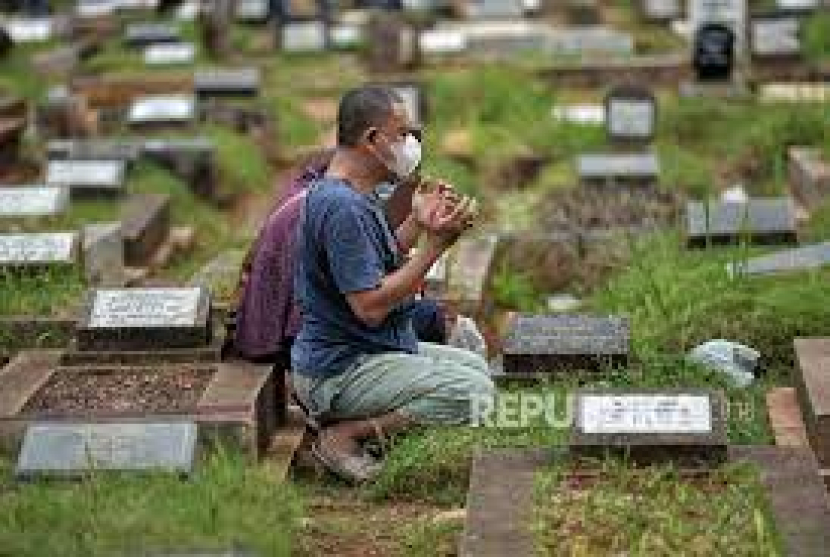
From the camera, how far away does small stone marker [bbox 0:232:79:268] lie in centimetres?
809

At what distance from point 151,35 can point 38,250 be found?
8922 mm

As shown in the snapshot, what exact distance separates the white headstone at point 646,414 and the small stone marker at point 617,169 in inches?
232

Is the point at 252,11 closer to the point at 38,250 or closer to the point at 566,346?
the point at 38,250

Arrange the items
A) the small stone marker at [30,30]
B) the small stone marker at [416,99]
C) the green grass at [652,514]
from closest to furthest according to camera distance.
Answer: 1. the green grass at [652,514]
2. the small stone marker at [416,99]
3. the small stone marker at [30,30]

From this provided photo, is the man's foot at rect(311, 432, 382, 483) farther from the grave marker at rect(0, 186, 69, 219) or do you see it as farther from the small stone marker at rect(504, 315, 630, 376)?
the grave marker at rect(0, 186, 69, 219)

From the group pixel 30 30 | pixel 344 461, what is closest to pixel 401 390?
pixel 344 461

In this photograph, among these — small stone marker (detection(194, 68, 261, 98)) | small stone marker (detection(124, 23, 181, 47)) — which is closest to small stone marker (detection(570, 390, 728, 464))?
small stone marker (detection(194, 68, 261, 98))

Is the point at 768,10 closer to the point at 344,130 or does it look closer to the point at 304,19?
the point at 304,19

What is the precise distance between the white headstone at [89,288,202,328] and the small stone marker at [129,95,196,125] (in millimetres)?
6129

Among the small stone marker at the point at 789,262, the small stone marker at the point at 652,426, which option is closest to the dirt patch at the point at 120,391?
the small stone marker at the point at 652,426

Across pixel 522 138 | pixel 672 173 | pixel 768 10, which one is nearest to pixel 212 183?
pixel 522 138

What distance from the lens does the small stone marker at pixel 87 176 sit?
10.9 m

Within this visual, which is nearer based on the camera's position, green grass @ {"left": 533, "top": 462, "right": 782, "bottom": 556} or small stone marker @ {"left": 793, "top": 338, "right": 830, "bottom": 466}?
green grass @ {"left": 533, "top": 462, "right": 782, "bottom": 556}

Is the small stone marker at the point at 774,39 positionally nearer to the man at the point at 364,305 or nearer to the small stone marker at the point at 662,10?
the small stone marker at the point at 662,10
